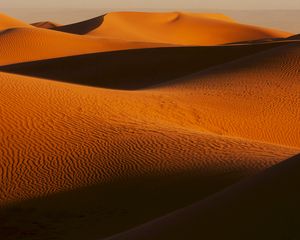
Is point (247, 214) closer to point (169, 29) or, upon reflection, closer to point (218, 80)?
point (218, 80)

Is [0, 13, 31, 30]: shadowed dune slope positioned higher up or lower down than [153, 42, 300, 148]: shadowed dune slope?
lower down

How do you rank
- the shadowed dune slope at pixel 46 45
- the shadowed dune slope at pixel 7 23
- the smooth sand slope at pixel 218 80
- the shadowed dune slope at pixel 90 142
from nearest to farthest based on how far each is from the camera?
1. the shadowed dune slope at pixel 90 142
2. the smooth sand slope at pixel 218 80
3. the shadowed dune slope at pixel 46 45
4. the shadowed dune slope at pixel 7 23

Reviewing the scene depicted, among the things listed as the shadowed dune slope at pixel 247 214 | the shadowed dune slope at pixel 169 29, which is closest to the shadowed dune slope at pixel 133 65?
the shadowed dune slope at pixel 247 214

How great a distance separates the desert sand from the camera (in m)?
6.06

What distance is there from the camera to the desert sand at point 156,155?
19.9 feet

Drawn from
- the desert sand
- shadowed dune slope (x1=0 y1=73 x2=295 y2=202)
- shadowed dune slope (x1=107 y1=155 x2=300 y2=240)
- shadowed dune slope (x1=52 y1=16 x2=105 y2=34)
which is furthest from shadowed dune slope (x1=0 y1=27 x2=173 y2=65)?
shadowed dune slope (x1=107 y1=155 x2=300 y2=240)

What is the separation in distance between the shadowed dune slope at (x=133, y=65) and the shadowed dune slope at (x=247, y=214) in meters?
→ 19.4

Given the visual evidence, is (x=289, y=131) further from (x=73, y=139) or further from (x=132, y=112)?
(x=73, y=139)

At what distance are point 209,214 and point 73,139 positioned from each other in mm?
7150

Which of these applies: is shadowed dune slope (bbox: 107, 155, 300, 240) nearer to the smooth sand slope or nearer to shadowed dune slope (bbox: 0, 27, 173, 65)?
the smooth sand slope

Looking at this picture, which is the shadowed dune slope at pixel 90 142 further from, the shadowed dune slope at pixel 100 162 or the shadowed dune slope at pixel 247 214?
the shadowed dune slope at pixel 247 214

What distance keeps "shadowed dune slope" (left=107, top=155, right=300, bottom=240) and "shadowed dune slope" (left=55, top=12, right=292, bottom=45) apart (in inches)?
2178

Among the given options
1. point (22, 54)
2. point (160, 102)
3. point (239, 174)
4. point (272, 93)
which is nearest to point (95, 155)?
point (239, 174)

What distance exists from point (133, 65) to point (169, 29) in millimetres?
41481
